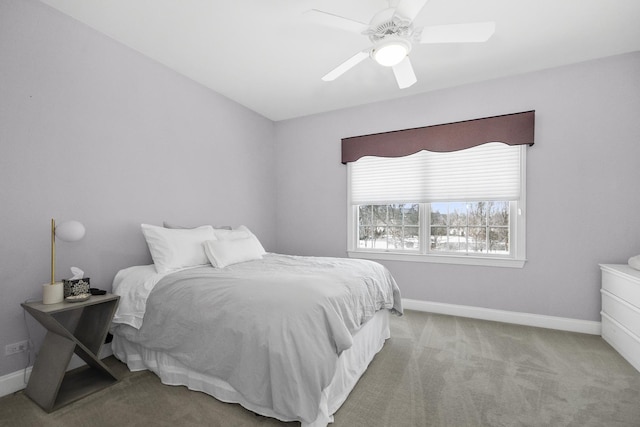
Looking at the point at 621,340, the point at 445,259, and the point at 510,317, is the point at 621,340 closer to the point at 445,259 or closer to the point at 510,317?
the point at 510,317

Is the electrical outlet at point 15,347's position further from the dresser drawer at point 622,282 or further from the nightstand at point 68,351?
the dresser drawer at point 622,282

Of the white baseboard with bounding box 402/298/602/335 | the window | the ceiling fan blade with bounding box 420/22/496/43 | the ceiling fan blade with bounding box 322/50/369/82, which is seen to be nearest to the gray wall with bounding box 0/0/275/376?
the ceiling fan blade with bounding box 322/50/369/82

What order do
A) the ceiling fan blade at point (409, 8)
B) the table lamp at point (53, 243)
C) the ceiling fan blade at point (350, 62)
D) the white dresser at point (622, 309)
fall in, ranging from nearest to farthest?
1. the ceiling fan blade at point (409, 8)
2. the table lamp at point (53, 243)
3. the ceiling fan blade at point (350, 62)
4. the white dresser at point (622, 309)

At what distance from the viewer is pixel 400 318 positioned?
3.44m

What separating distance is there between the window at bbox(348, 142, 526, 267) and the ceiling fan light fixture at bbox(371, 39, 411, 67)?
6.01ft

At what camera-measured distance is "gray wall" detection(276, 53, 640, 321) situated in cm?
284

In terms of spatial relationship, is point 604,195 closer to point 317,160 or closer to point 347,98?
point 347,98

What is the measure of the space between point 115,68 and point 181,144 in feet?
2.76

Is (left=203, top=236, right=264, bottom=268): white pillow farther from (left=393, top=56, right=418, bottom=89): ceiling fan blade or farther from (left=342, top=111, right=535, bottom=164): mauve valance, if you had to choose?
(left=393, top=56, right=418, bottom=89): ceiling fan blade

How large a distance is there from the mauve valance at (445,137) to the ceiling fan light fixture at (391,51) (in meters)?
1.71

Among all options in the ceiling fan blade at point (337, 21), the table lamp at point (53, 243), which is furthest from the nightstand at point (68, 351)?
the ceiling fan blade at point (337, 21)

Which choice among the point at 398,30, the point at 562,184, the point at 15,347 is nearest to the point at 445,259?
the point at 562,184

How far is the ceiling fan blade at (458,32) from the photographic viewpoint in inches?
72.4

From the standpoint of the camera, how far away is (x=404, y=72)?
7.91 feet
